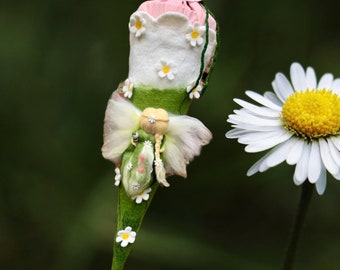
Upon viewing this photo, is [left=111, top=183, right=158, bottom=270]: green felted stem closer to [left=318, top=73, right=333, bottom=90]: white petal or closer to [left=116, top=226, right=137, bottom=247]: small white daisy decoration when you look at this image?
[left=116, top=226, right=137, bottom=247]: small white daisy decoration

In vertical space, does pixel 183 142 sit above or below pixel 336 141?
below

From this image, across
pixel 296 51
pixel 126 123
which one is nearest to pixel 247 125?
pixel 126 123

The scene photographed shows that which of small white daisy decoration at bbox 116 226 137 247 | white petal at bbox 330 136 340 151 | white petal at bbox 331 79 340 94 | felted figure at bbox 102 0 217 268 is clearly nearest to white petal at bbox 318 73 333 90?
white petal at bbox 331 79 340 94

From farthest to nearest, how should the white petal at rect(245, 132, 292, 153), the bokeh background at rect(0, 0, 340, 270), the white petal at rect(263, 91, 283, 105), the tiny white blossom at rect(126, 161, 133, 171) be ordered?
1. the bokeh background at rect(0, 0, 340, 270)
2. the white petal at rect(263, 91, 283, 105)
3. the white petal at rect(245, 132, 292, 153)
4. the tiny white blossom at rect(126, 161, 133, 171)

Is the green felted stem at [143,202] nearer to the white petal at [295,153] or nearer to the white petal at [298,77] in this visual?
the white petal at [295,153]

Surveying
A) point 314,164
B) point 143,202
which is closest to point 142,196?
point 143,202

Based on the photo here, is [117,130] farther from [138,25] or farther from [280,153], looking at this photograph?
[280,153]
